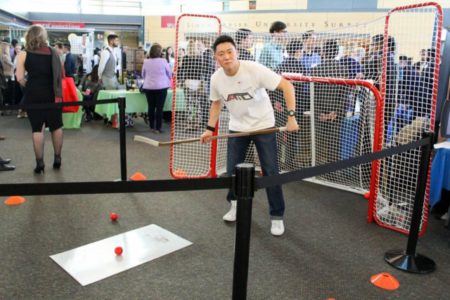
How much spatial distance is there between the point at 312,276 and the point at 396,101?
1.73 m

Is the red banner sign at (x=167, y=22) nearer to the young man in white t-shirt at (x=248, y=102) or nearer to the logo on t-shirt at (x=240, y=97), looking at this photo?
the young man in white t-shirt at (x=248, y=102)

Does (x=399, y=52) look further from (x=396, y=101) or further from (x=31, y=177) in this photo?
(x=31, y=177)

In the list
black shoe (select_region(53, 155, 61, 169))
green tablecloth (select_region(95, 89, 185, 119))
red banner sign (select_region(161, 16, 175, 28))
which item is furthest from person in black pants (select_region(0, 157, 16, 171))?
red banner sign (select_region(161, 16, 175, 28))

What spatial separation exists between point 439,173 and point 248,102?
1788 millimetres

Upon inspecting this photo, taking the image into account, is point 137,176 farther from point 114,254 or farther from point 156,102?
point 156,102

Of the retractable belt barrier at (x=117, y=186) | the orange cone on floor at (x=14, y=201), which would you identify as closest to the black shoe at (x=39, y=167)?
the orange cone on floor at (x=14, y=201)

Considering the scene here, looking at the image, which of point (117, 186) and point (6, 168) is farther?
point (6, 168)

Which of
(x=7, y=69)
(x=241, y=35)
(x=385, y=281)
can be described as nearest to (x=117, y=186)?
(x=385, y=281)

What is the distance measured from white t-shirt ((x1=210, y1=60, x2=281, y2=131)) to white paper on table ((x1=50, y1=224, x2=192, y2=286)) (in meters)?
1.02

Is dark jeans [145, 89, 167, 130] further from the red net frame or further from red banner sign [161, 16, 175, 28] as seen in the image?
red banner sign [161, 16, 175, 28]

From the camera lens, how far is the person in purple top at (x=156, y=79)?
7.37 meters

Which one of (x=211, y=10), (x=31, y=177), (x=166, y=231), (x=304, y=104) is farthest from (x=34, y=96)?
(x=211, y=10)

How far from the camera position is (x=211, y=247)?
310 cm

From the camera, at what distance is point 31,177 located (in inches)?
190
